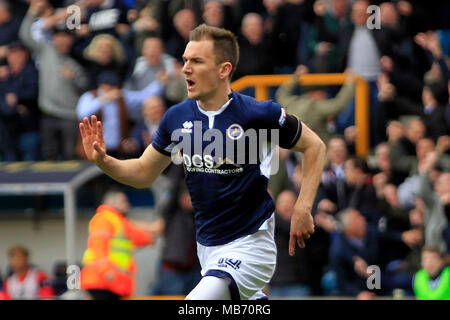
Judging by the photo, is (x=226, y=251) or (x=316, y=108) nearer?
(x=226, y=251)

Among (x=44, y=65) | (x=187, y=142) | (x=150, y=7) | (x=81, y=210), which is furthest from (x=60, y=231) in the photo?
(x=187, y=142)

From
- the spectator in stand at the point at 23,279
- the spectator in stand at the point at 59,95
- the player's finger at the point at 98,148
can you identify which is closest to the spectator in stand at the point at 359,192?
the spectator in stand at the point at 59,95

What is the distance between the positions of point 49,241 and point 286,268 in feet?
12.8

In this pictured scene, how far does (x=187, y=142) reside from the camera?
670cm

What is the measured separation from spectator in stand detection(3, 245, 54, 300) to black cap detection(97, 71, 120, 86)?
243 cm

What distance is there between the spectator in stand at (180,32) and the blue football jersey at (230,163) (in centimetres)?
622

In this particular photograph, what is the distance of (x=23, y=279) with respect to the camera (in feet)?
41.0

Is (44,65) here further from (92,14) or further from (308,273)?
(308,273)

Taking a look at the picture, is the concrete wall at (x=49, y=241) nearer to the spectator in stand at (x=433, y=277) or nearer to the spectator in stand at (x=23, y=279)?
the spectator in stand at (x=23, y=279)

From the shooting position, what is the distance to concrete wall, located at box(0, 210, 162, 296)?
12.7 meters

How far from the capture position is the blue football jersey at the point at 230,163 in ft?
21.6

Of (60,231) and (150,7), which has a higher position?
(150,7)

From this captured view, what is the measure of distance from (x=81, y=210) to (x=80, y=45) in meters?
2.34
